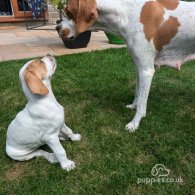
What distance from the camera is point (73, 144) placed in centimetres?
333

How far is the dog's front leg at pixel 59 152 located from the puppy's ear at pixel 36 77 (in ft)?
1.68

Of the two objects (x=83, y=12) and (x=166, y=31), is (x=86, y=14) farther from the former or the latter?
(x=166, y=31)

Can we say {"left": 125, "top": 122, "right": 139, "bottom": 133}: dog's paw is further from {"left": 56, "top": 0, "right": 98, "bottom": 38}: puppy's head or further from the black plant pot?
the black plant pot

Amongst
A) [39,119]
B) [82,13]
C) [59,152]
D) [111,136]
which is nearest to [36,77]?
[39,119]

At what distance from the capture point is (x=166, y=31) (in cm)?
328

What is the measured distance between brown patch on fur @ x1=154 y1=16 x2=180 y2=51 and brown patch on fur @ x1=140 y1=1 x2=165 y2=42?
2.4 inches

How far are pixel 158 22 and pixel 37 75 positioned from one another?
4.79ft

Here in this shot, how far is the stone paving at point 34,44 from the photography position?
7023mm

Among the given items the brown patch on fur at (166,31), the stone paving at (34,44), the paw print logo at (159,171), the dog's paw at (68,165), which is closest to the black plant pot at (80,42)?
the stone paving at (34,44)

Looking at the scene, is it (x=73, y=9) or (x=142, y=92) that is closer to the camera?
(x=73, y=9)

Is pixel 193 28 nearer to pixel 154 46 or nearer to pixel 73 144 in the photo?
pixel 154 46

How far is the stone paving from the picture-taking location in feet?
23.0

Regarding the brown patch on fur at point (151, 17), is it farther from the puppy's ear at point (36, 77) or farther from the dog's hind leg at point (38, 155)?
the dog's hind leg at point (38, 155)

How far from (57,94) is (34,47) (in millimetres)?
3367
